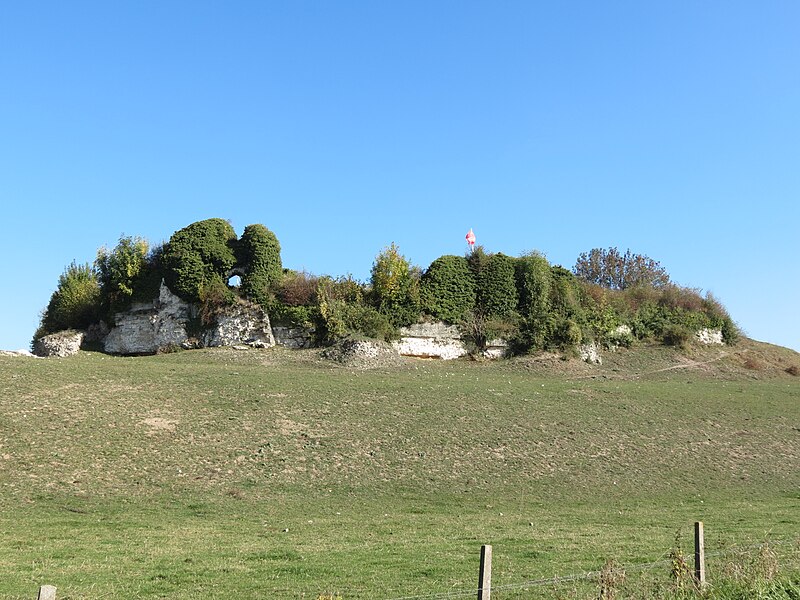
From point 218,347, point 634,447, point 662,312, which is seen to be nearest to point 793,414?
point 634,447

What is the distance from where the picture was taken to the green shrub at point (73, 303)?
47.3m

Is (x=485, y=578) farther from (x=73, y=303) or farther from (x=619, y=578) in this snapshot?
(x=73, y=303)

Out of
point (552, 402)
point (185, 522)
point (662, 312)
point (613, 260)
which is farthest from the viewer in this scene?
point (613, 260)

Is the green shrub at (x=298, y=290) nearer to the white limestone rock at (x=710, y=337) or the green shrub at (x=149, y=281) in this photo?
the green shrub at (x=149, y=281)

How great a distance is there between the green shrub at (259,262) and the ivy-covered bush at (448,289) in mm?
9264

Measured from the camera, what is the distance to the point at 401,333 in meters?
43.8

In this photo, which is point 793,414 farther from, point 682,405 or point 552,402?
point 552,402

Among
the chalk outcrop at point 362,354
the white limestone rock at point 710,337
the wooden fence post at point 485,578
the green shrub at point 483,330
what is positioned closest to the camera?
the wooden fence post at point 485,578

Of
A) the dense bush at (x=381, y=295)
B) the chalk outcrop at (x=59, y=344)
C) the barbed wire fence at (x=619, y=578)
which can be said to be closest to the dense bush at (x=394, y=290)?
the dense bush at (x=381, y=295)

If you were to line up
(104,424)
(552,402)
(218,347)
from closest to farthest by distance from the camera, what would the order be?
1. (104,424)
2. (552,402)
3. (218,347)

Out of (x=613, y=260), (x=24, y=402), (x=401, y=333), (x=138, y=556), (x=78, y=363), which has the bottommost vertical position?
(x=138, y=556)

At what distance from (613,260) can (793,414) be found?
218 feet

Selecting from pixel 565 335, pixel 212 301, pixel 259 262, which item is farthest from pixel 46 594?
pixel 259 262

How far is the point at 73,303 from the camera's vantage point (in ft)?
156
